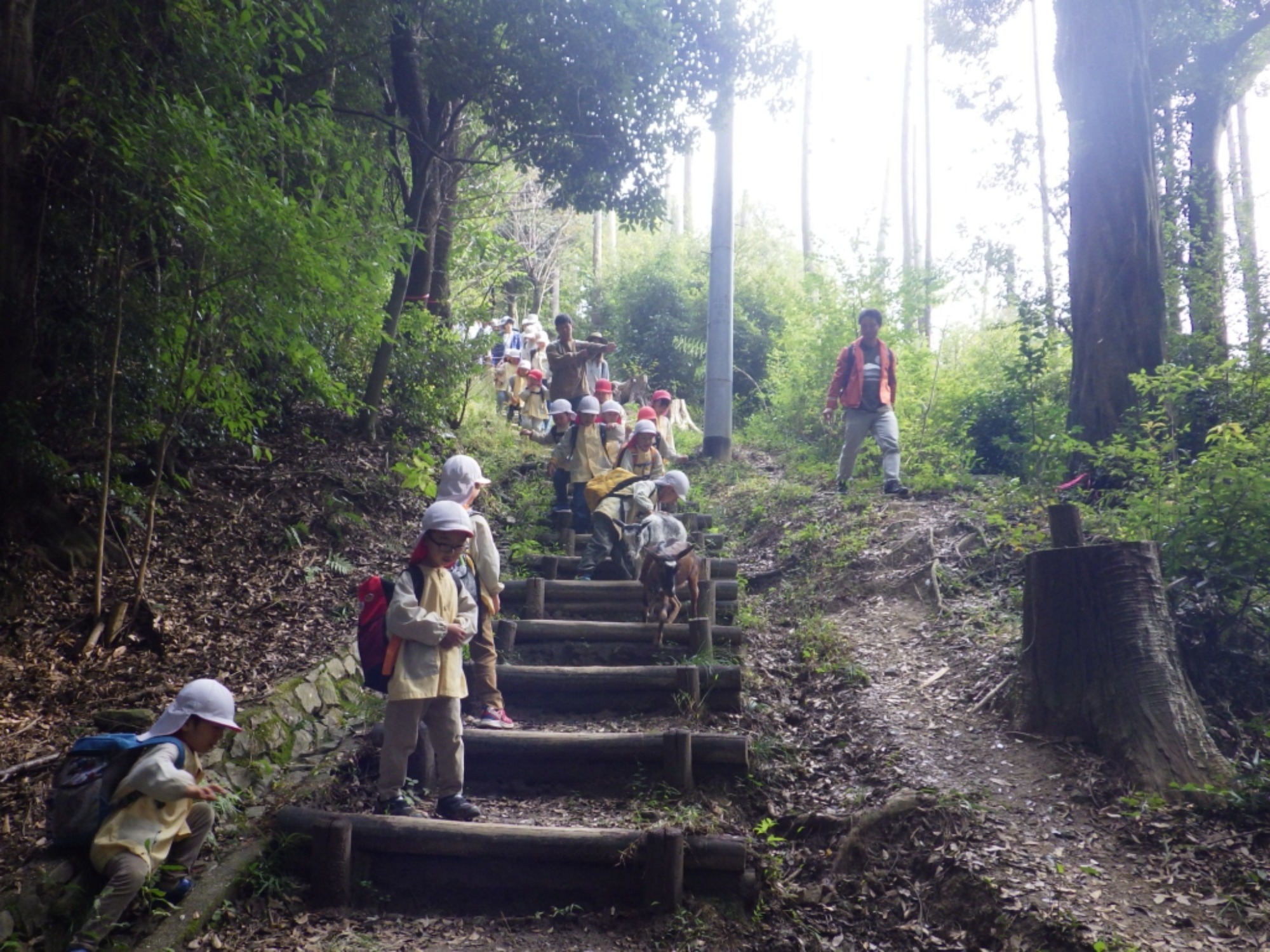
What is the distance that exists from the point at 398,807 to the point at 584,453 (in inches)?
206

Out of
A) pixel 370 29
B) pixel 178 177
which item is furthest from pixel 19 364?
pixel 370 29

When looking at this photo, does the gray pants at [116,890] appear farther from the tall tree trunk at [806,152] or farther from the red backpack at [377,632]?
the tall tree trunk at [806,152]

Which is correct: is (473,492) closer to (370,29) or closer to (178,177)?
(178,177)

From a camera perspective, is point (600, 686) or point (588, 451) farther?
point (588, 451)

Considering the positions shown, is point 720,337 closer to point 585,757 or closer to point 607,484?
point 607,484

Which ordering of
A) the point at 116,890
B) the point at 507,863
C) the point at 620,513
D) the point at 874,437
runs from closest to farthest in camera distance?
the point at 116,890
the point at 507,863
the point at 620,513
the point at 874,437

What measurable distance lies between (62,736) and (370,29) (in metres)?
7.48

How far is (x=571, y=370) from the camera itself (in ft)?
40.0

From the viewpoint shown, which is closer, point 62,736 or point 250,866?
point 250,866

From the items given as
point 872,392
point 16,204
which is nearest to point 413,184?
point 16,204

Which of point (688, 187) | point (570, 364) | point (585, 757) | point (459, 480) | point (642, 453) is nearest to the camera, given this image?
point (585, 757)

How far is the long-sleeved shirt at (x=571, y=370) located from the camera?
39.9 ft

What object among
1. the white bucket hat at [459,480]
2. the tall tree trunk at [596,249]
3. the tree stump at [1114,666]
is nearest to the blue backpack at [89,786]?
the white bucket hat at [459,480]

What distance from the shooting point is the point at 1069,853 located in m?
4.04
